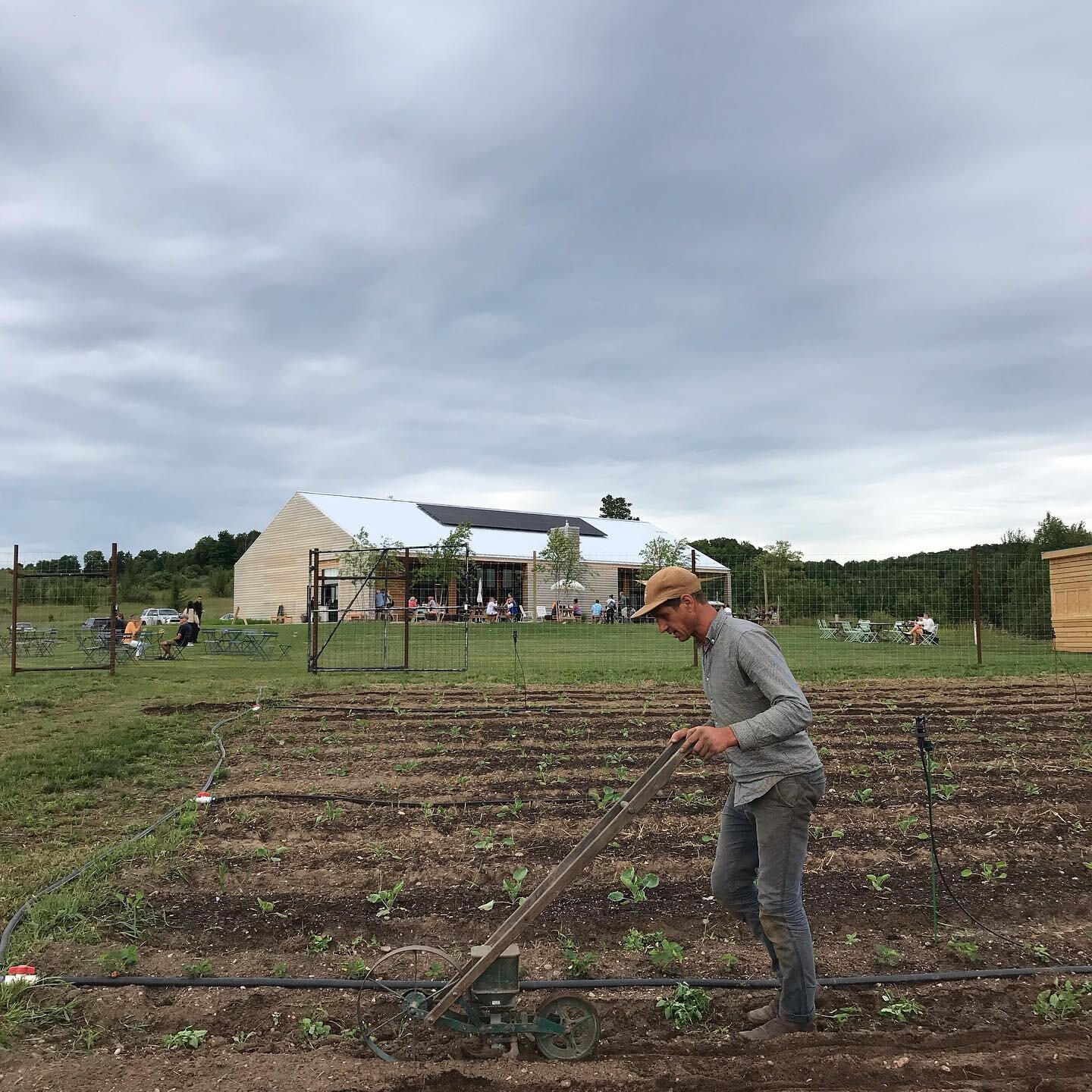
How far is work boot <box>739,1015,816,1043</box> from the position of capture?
12.4 feet

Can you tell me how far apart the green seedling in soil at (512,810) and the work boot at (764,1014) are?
3.14 meters

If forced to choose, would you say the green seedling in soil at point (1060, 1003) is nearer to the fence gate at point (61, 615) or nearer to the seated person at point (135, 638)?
the fence gate at point (61, 615)

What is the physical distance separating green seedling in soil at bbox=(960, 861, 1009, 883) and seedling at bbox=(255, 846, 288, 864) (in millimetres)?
4144

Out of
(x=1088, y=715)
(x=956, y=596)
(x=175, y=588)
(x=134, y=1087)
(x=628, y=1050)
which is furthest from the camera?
(x=175, y=588)

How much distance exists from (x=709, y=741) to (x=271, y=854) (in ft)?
12.2

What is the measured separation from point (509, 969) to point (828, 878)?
8.90ft

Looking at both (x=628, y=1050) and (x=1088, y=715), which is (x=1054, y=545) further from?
(x=628, y=1050)

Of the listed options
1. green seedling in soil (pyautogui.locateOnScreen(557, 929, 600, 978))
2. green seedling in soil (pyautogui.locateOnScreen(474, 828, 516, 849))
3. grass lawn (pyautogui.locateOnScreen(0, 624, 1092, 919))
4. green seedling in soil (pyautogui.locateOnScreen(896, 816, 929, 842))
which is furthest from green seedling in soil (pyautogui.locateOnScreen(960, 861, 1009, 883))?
grass lawn (pyautogui.locateOnScreen(0, 624, 1092, 919))

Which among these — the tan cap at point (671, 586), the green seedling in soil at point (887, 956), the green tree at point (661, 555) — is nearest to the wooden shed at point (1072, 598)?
the green tree at point (661, 555)

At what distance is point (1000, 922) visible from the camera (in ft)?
16.5

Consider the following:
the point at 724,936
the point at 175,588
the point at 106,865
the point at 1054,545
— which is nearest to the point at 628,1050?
the point at 724,936

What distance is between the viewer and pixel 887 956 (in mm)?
4566

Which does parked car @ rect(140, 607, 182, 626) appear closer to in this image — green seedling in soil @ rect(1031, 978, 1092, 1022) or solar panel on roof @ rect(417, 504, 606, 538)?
solar panel on roof @ rect(417, 504, 606, 538)

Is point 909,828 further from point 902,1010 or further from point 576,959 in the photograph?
point 576,959
